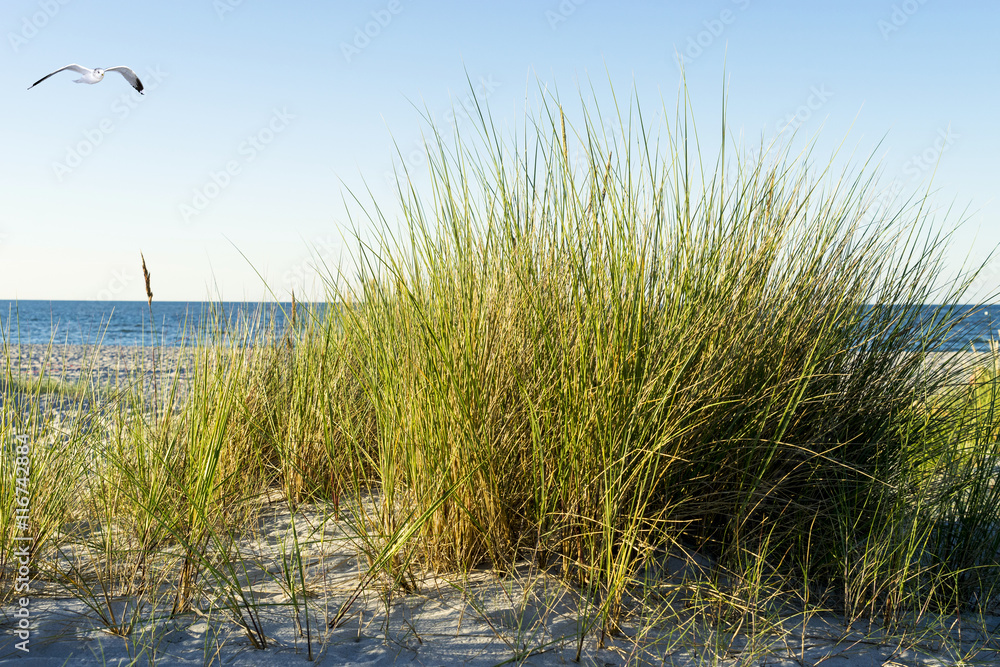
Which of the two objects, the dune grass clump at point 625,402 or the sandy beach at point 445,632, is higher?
the dune grass clump at point 625,402

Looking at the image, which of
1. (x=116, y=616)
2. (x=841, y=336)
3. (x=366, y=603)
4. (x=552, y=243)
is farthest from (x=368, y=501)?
(x=841, y=336)

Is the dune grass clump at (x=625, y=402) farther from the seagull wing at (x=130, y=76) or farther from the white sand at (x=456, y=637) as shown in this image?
the seagull wing at (x=130, y=76)

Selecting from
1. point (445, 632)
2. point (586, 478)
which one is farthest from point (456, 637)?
point (586, 478)

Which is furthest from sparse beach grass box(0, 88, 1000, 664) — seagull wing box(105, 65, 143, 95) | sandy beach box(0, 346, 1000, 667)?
seagull wing box(105, 65, 143, 95)

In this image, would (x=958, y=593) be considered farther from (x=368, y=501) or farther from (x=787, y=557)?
(x=368, y=501)

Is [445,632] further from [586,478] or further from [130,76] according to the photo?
[130,76]

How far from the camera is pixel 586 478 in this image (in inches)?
69.2

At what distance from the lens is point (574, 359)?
5.80 ft

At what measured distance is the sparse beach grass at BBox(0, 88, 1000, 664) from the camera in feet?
5.68

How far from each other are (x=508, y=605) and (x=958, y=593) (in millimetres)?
1559

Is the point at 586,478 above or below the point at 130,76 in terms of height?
below

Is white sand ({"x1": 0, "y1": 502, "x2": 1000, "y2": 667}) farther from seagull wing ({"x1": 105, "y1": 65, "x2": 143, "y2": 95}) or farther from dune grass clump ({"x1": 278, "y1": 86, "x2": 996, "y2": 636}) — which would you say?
seagull wing ({"x1": 105, "y1": 65, "x2": 143, "y2": 95})

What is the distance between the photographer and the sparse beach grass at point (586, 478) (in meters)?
1.73

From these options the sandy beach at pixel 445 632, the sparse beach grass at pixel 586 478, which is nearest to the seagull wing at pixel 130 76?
the sparse beach grass at pixel 586 478
